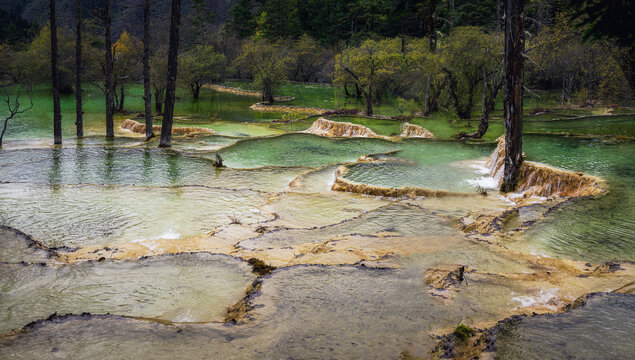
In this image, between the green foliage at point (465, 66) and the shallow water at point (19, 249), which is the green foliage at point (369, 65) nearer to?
the green foliage at point (465, 66)

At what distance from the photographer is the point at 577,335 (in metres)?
4.35

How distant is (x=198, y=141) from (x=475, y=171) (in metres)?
14.4

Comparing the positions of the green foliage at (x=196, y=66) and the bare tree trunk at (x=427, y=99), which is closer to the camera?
the bare tree trunk at (x=427, y=99)

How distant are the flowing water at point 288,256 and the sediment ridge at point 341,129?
279 inches

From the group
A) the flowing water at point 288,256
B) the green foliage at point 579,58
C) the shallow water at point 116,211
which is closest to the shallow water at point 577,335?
the flowing water at point 288,256

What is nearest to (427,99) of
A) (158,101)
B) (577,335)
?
(158,101)

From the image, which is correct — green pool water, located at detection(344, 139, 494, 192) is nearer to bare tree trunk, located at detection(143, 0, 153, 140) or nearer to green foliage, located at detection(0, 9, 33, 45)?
bare tree trunk, located at detection(143, 0, 153, 140)

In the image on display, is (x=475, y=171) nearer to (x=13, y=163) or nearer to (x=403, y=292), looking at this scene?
(x=403, y=292)

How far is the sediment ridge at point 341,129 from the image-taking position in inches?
991

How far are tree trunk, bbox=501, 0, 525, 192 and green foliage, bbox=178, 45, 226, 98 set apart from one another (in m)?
38.7

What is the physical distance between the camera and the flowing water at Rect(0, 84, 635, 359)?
440 centimetres

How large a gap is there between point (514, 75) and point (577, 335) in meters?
9.37

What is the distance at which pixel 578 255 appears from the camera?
7820 mm

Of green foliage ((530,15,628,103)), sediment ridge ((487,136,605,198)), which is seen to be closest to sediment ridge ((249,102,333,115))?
green foliage ((530,15,628,103))
